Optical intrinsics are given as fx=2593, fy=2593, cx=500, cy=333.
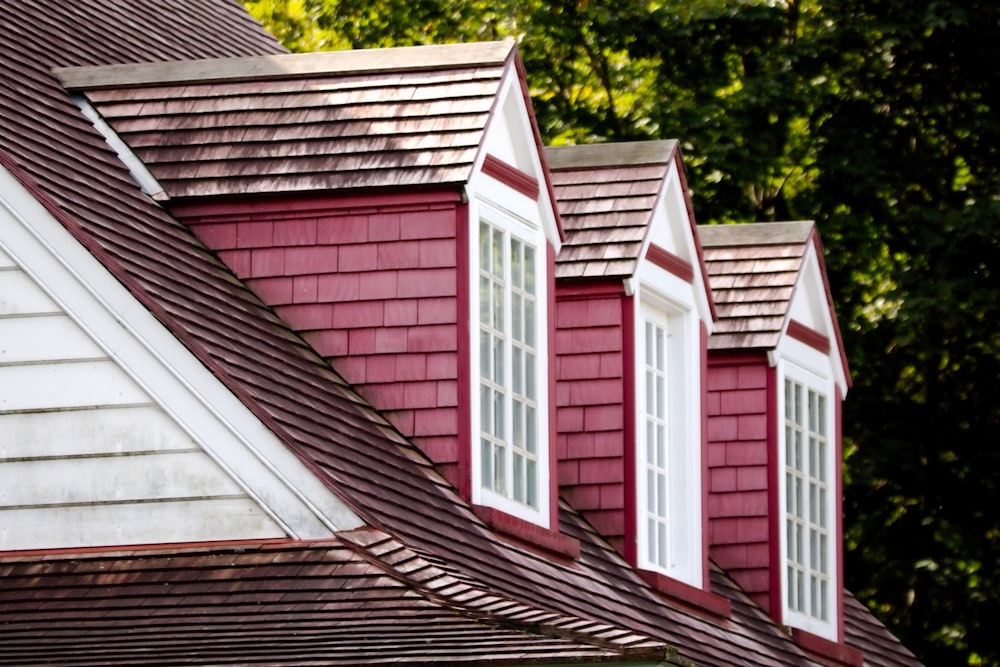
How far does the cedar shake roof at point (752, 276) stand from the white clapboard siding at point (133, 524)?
5.93 meters

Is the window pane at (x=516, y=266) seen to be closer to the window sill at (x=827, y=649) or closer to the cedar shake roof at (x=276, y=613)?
the cedar shake roof at (x=276, y=613)

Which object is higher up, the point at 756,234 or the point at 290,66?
the point at 756,234

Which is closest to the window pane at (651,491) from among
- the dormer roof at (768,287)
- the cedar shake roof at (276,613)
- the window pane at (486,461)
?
the dormer roof at (768,287)

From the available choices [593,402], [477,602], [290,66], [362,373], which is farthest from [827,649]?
[477,602]

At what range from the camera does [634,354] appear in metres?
13.9

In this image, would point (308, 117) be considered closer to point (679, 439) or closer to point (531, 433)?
point (531, 433)

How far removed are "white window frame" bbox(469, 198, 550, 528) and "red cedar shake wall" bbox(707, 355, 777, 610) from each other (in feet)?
10.3

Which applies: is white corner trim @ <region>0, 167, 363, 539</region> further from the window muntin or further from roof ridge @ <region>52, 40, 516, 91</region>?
the window muntin

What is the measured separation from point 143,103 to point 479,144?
1.83m

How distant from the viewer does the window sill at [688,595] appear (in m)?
13.7

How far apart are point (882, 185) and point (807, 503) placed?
864 centimetres

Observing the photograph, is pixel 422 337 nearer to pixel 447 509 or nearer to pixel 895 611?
pixel 447 509

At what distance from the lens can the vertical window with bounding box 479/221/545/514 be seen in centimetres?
1217

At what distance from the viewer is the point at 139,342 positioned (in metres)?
10.4
